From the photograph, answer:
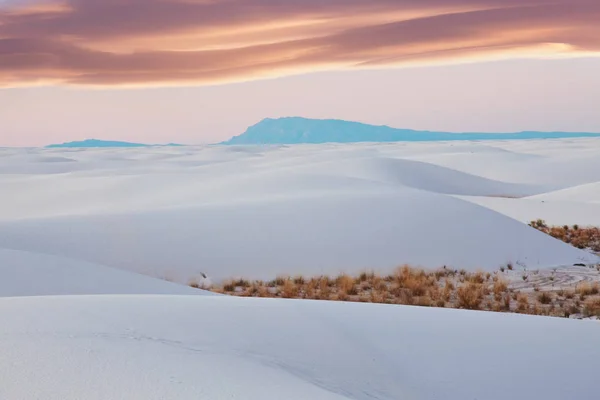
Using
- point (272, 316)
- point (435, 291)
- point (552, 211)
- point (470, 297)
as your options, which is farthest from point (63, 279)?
point (552, 211)

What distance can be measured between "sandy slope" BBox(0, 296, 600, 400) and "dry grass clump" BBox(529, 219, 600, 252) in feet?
46.6

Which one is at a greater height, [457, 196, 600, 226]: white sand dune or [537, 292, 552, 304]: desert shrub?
[537, 292, 552, 304]: desert shrub

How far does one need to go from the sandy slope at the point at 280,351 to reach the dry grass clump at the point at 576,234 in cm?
1422

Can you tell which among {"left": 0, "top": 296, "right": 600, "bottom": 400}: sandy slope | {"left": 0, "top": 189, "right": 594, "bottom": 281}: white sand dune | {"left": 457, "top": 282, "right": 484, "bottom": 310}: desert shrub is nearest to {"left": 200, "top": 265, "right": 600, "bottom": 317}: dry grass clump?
{"left": 457, "top": 282, "right": 484, "bottom": 310}: desert shrub

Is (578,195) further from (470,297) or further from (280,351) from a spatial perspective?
(280,351)

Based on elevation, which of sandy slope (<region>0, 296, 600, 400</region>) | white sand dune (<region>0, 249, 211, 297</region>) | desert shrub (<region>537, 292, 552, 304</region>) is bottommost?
desert shrub (<region>537, 292, 552, 304</region>)

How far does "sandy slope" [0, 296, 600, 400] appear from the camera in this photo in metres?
3.45

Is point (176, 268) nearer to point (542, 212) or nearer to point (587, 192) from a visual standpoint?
point (542, 212)

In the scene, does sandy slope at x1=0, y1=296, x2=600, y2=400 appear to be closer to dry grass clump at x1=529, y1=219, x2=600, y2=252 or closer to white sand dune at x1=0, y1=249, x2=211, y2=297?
white sand dune at x1=0, y1=249, x2=211, y2=297

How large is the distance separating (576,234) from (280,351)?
19197 millimetres

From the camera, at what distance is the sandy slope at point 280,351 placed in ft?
11.3

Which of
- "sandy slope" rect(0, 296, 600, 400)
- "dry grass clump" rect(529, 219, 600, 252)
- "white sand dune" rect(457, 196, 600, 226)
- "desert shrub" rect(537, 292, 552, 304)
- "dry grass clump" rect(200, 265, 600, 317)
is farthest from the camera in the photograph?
"white sand dune" rect(457, 196, 600, 226)

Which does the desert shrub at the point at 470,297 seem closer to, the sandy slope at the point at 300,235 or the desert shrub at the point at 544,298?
the desert shrub at the point at 544,298

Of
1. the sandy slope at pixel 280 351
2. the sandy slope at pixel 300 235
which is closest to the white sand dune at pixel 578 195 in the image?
the sandy slope at pixel 300 235
